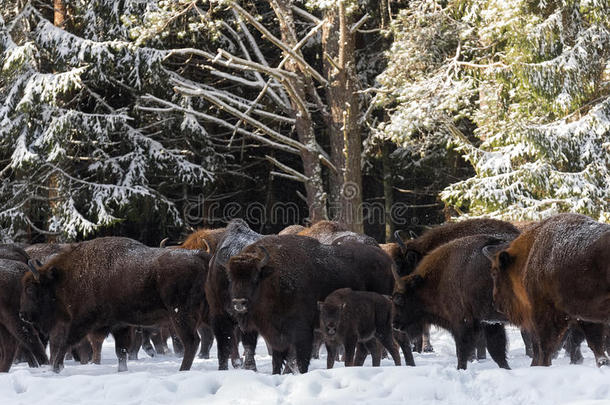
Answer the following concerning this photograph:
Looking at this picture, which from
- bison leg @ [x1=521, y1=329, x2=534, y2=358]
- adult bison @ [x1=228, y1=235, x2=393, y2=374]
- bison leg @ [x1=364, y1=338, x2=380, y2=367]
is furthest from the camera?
bison leg @ [x1=521, y1=329, x2=534, y2=358]

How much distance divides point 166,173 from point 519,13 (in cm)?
1200

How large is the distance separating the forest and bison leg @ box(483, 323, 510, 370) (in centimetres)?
1015

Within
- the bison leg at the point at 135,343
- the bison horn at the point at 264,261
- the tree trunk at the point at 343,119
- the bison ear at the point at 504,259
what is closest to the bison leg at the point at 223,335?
the bison horn at the point at 264,261

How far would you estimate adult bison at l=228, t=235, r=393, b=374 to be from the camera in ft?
33.7

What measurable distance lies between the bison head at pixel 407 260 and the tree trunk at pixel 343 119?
10.6 m

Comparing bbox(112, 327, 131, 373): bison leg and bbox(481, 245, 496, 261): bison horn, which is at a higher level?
bbox(481, 245, 496, 261): bison horn

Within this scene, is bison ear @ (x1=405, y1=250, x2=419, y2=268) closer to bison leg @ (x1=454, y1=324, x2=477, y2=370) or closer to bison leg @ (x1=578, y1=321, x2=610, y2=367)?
bison leg @ (x1=454, y1=324, x2=477, y2=370)

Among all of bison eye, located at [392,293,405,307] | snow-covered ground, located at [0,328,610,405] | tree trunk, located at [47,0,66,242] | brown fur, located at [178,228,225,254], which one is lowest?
snow-covered ground, located at [0,328,610,405]

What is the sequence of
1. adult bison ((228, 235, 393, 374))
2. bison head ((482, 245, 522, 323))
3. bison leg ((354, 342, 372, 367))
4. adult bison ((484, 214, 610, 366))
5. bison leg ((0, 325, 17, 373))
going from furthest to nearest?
bison leg ((0, 325, 17, 373))
bison leg ((354, 342, 372, 367))
bison head ((482, 245, 522, 323))
adult bison ((228, 235, 393, 374))
adult bison ((484, 214, 610, 366))

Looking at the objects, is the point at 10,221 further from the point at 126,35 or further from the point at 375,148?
the point at 375,148

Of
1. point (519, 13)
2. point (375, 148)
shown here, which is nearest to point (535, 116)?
point (519, 13)

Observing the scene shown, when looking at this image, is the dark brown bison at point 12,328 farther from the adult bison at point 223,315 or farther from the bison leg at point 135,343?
the adult bison at point 223,315

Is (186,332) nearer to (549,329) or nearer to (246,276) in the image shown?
(246,276)

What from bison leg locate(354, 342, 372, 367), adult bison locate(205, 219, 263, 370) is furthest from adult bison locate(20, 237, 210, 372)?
bison leg locate(354, 342, 372, 367)
